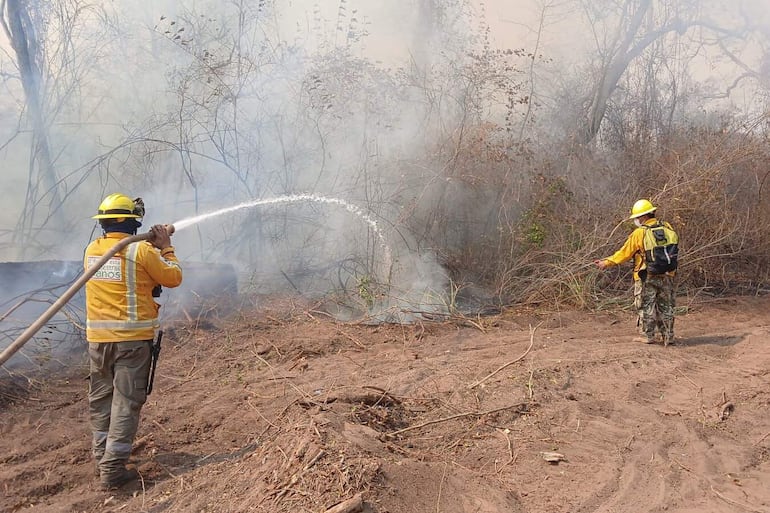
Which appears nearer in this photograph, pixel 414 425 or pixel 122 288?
pixel 122 288

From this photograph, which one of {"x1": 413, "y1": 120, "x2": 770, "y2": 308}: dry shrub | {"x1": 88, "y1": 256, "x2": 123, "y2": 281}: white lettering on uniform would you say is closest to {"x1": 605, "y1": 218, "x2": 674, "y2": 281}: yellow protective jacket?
{"x1": 413, "y1": 120, "x2": 770, "y2": 308}: dry shrub

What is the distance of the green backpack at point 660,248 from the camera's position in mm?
6559

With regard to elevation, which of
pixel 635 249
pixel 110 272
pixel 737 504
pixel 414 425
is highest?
pixel 110 272

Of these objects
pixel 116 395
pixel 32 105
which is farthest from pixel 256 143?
pixel 116 395

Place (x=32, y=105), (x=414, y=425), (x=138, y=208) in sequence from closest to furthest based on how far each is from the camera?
1. (x=138, y=208)
2. (x=414, y=425)
3. (x=32, y=105)

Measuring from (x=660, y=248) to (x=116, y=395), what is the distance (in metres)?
5.51

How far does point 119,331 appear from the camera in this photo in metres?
3.77

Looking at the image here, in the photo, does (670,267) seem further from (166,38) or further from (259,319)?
(166,38)

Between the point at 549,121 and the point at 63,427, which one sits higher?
the point at 549,121

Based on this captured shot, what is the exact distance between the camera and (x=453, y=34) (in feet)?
36.7

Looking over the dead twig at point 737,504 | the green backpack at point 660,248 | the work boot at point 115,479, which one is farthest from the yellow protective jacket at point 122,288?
the green backpack at point 660,248

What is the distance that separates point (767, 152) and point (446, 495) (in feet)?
33.4

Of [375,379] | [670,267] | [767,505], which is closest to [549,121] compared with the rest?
[670,267]

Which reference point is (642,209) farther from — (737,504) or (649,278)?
(737,504)
